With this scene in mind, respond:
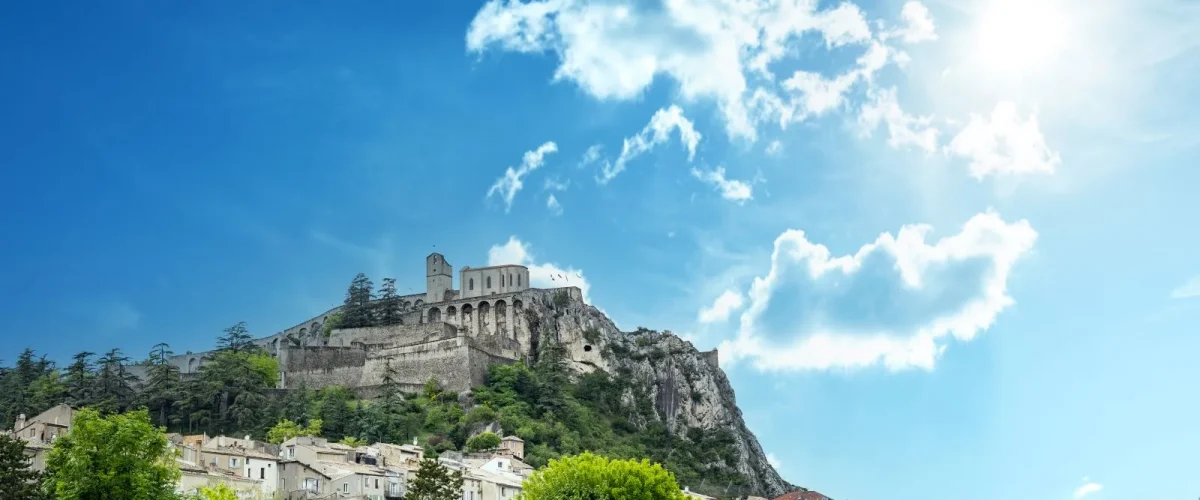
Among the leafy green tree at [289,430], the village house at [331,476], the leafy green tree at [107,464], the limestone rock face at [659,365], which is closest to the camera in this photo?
the leafy green tree at [107,464]

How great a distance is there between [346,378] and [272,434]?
19.9 m

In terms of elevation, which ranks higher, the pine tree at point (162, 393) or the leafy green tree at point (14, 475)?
the pine tree at point (162, 393)

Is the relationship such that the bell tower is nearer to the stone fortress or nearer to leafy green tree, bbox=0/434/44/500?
the stone fortress

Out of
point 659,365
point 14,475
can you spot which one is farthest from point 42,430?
point 659,365

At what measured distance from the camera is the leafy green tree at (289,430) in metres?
86.1

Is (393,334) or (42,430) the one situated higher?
(393,334)

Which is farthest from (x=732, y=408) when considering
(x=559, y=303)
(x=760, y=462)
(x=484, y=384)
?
(x=484, y=384)

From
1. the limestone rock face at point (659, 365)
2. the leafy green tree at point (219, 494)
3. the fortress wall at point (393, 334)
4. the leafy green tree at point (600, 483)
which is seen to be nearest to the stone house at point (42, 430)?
the leafy green tree at point (219, 494)

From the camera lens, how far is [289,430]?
87688 mm

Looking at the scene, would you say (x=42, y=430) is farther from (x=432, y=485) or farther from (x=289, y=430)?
(x=432, y=485)

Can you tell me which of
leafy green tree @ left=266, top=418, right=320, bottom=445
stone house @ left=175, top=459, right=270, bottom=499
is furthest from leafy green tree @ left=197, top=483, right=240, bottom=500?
leafy green tree @ left=266, top=418, right=320, bottom=445

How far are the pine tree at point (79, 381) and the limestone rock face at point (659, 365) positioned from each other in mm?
35435

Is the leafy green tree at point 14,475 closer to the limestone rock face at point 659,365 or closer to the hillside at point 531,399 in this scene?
the hillside at point 531,399

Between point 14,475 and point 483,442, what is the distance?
4286cm
